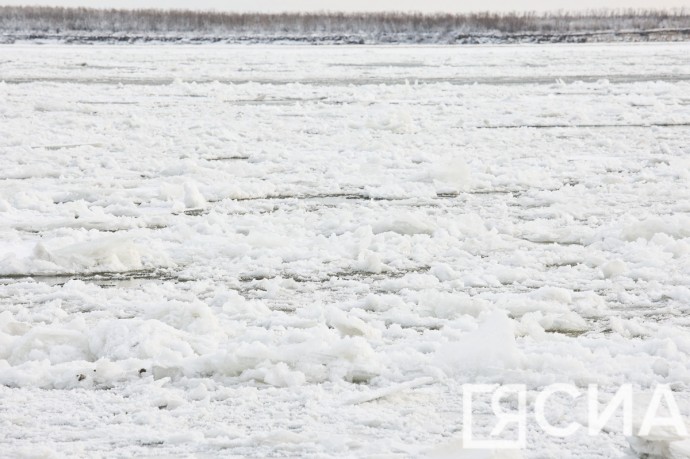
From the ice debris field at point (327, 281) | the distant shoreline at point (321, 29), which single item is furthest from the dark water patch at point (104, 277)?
the distant shoreline at point (321, 29)

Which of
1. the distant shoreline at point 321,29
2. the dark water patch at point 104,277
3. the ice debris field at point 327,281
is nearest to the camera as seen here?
the ice debris field at point 327,281

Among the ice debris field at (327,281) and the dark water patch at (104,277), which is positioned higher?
the ice debris field at (327,281)

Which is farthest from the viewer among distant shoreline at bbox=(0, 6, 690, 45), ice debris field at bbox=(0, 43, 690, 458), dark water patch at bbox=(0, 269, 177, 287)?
distant shoreline at bbox=(0, 6, 690, 45)

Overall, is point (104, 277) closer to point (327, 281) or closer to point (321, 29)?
point (327, 281)

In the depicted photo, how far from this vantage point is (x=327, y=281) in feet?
14.4

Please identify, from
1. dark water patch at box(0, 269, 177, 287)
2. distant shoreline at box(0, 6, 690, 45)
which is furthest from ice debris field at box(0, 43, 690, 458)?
distant shoreline at box(0, 6, 690, 45)

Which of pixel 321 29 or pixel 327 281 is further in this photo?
pixel 321 29

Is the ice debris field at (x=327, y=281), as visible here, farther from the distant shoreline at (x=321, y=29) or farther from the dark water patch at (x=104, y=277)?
the distant shoreline at (x=321, y=29)

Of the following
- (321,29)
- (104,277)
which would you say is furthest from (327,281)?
(321,29)

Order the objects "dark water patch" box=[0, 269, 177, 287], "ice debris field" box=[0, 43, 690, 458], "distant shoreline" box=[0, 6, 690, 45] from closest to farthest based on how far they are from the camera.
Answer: "ice debris field" box=[0, 43, 690, 458] < "dark water patch" box=[0, 269, 177, 287] < "distant shoreline" box=[0, 6, 690, 45]

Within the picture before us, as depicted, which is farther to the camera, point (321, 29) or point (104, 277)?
point (321, 29)

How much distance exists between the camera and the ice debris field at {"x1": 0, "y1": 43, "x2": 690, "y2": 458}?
284 cm

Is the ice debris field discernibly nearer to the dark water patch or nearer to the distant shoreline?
the dark water patch

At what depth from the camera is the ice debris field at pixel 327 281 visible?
A: 284 cm
